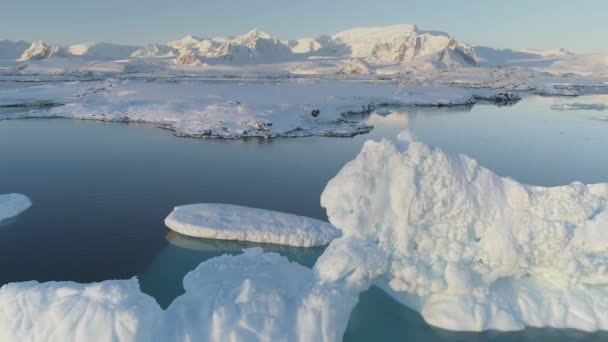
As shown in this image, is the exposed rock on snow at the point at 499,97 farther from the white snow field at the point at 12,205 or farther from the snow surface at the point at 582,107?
the white snow field at the point at 12,205

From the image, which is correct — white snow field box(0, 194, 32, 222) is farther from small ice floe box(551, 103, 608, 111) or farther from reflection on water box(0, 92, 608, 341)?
small ice floe box(551, 103, 608, 111)

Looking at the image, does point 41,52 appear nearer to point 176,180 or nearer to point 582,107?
point 176,180

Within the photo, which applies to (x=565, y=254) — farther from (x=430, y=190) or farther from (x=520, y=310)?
(x=430, y=190)

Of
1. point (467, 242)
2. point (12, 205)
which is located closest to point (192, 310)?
point (467, 242)

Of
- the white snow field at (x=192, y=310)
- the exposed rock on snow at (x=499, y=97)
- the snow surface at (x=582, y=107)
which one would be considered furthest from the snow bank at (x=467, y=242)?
the exposed rock on snow at (x=499, y=97)

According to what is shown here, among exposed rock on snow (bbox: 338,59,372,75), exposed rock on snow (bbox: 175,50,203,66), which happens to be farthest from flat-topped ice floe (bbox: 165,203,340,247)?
exposed rock on snow (bbox: 175,50,203,66)

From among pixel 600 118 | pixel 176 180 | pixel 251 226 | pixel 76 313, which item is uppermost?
pixel 76 313
